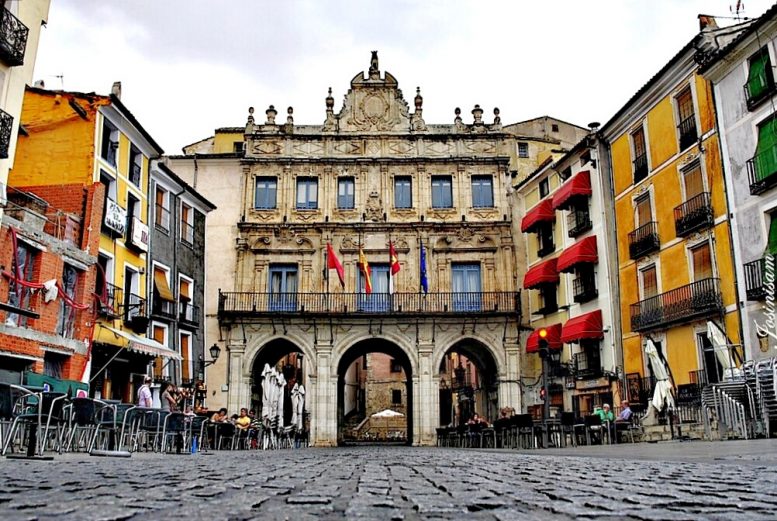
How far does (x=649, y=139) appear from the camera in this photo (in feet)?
84.8

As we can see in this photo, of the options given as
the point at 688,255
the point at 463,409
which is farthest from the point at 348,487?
the point at 463,409

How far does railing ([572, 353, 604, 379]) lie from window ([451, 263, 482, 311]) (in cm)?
541

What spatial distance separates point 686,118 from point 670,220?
10.5 feet

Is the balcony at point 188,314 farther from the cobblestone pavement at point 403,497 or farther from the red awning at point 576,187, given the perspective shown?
the cobblestone pavement at point 403,497

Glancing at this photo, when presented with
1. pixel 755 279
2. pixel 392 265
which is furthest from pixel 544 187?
pixel 755 279

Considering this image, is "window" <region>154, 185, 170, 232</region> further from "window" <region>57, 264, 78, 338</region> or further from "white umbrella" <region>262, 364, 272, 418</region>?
"window" <region>57, 264, 78, 338</region>

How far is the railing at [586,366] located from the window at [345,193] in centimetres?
1197

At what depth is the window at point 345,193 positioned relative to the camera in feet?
114

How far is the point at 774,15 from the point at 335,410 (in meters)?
21.5

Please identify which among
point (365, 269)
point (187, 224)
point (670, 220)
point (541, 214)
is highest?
point (541, 214)

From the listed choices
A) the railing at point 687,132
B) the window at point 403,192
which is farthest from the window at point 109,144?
the railing at point 687,132

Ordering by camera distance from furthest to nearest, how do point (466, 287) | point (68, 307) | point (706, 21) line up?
1. point (466, 287)
2. point (706, 21)
3. point (68, 307)

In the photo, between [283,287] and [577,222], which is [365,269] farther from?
[577,222]

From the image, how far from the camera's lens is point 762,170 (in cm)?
2008
